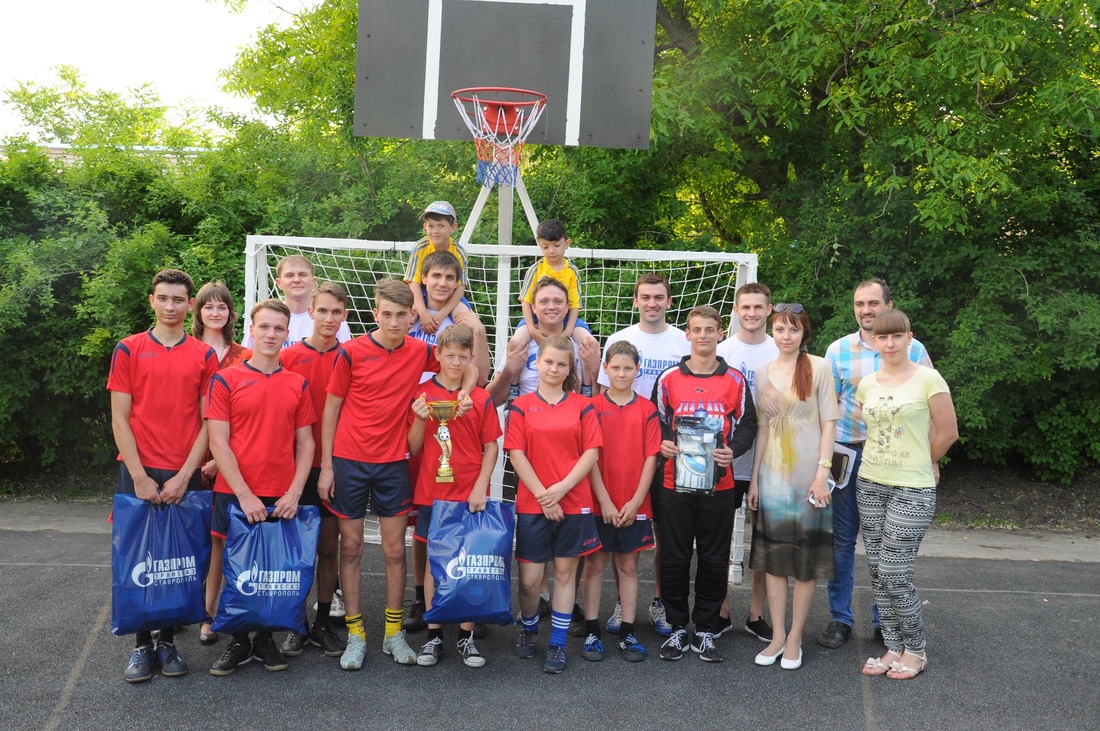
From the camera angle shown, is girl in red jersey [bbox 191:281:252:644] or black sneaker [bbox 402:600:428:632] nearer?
girl in red jersey [bbox 191:281:252:644]

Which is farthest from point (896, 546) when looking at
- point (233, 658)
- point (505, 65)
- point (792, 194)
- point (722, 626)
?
point (792, 194)

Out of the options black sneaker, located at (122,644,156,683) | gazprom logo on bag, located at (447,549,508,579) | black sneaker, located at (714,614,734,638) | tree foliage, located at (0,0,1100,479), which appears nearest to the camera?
black sneaker, located at (122,644,156,683)

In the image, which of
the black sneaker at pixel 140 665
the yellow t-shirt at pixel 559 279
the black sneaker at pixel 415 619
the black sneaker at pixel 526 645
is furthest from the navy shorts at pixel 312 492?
the yellow t-shirt at pixel 559 279

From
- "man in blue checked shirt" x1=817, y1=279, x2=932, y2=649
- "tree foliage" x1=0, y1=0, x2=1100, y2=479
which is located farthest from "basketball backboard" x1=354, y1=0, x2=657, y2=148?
"man in blue checked shirt" x1=817, y1=279, x2=932, y2=649

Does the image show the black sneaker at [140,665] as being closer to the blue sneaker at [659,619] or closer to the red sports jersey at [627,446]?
the red sports jersey at [627,446]

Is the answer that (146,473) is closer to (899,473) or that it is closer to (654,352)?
(654,352)

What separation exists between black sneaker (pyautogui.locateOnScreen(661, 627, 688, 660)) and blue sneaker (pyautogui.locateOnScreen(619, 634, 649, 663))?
0.09 m

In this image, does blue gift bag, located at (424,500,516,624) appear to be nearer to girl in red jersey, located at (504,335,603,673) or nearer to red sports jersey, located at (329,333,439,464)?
girl in red jersey, located at (504,335,603,673)

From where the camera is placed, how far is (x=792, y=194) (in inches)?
321

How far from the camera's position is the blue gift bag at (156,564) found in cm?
349

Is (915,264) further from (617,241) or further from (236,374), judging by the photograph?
(236,374)

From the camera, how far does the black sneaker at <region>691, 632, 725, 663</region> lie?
155 inches

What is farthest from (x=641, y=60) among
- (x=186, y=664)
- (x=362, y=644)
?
(x=186, y=664)

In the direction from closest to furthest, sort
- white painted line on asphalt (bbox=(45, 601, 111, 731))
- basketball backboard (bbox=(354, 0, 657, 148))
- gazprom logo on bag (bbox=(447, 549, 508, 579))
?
white painted line on asphalt (bbox=(45, 601, 111, 731))
gazprom logo on bag (bbox=(447, 549, 508, 579))
basketball backboard (bbox=(354, 0, 657, 148))
